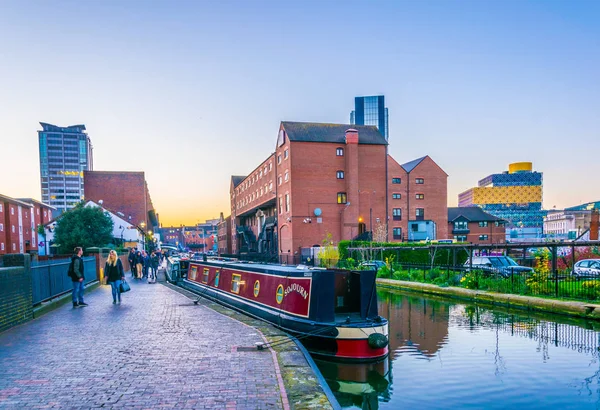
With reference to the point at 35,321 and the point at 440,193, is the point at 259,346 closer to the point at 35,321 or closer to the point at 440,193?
the point at 35,321

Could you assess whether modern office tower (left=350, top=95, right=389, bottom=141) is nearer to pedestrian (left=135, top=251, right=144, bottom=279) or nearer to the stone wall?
pedestrian (left=135, top=251, right=144, bottom=279)

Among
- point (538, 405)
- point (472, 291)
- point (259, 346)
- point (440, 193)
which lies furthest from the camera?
point (440, 193)

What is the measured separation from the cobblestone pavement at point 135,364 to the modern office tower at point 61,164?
130 metres

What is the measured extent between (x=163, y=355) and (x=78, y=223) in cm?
3697

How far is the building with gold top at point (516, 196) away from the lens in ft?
451

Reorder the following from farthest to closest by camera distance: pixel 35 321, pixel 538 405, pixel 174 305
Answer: pixel 174 305
pixel 35 321
pixel 538 405

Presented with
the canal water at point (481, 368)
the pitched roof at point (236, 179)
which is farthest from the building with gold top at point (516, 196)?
the canal water at point (481, 368)

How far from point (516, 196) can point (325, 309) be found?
498ft

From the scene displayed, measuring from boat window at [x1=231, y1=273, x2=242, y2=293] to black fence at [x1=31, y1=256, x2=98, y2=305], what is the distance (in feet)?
16.4

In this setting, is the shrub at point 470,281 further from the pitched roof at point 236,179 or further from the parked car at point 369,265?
the pitched roof at point 236,179

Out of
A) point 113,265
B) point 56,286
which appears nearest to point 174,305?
point 113,265

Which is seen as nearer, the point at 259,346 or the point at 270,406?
the point at 270,406

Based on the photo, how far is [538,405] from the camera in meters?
6.21

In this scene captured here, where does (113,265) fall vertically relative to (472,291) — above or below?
above
